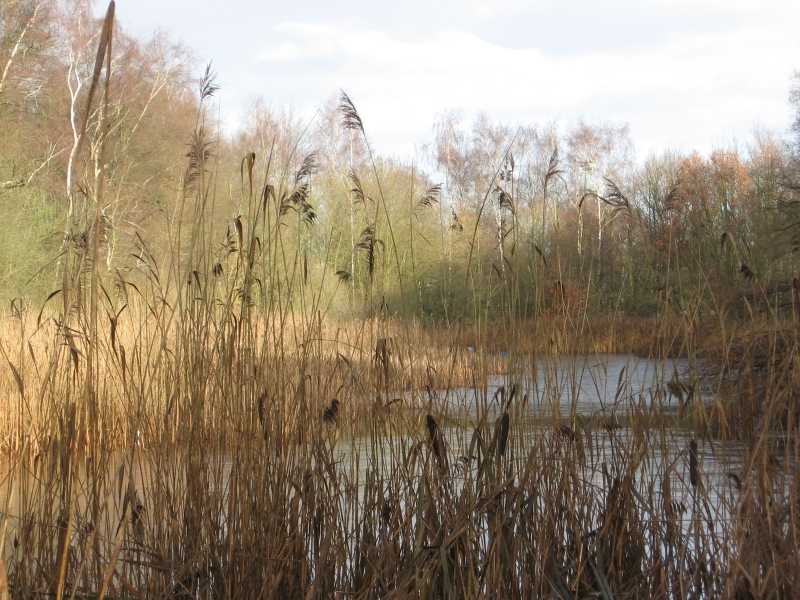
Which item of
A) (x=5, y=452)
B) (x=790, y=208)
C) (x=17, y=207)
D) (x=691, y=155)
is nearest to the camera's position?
(x=5, y=452)

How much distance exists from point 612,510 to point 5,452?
4.00 m

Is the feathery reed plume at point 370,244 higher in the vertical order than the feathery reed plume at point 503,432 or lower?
higher

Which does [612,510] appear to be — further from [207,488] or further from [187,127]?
[187,127]

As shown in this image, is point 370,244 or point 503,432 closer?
point 503,432

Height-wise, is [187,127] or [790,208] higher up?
[187,127]

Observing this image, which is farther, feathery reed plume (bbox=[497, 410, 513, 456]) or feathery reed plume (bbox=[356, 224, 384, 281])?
feathery reed plume (bbox=[356, 224, 384, 281])

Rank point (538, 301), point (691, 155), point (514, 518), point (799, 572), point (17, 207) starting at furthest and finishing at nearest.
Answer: point (691, 155), point (17, 207), point (538, 301), point (514, 518), point (799, 572)

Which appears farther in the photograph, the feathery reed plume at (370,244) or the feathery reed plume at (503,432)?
the feathery reed plume at (370,244)

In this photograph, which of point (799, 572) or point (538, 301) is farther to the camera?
point (538, 301)

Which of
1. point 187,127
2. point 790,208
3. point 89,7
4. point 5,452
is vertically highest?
point 89,7

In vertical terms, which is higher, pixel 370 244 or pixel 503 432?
pixel 370 244

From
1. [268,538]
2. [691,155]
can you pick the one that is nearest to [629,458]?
[268,538]

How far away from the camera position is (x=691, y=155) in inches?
883

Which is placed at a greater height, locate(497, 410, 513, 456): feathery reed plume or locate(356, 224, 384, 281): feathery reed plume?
locate(356, 224, 384, 281): feathery reed plume
